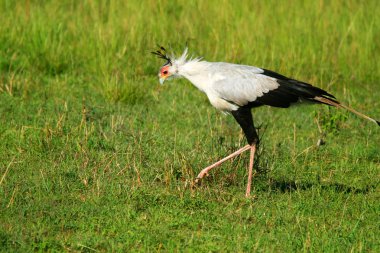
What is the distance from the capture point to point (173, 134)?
6.87 m

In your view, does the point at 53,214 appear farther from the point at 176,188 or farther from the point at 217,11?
the point at 217,11

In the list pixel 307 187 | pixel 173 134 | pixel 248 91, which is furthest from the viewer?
pixel 173 134

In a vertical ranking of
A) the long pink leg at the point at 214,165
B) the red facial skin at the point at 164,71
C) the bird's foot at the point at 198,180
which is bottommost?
the bird's foot at the point at 198,180

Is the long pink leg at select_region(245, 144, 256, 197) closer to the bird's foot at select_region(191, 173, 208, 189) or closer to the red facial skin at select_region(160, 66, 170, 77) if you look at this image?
the bird's foot at select_region(191, 173, 208, 189)

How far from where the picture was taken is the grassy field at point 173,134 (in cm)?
482

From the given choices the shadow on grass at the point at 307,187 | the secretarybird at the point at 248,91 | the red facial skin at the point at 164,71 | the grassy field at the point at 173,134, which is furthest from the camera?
the red facial skin at the point at 164,71

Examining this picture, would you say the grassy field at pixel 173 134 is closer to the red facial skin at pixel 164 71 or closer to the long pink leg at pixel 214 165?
the long pink leg at pixel 214 165

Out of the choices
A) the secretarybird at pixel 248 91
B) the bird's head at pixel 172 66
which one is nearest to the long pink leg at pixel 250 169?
the secretarybird at pixel 248 91

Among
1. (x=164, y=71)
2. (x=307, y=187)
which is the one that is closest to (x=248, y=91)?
(x=164, y=71)

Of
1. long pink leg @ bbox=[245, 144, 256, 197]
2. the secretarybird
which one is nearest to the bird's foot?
the secretarybird

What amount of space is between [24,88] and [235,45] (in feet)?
7.67

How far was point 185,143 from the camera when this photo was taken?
658 centimetres

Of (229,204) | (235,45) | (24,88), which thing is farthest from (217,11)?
(229,204)

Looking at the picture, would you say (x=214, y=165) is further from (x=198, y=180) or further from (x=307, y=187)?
(x=307, y=187)
